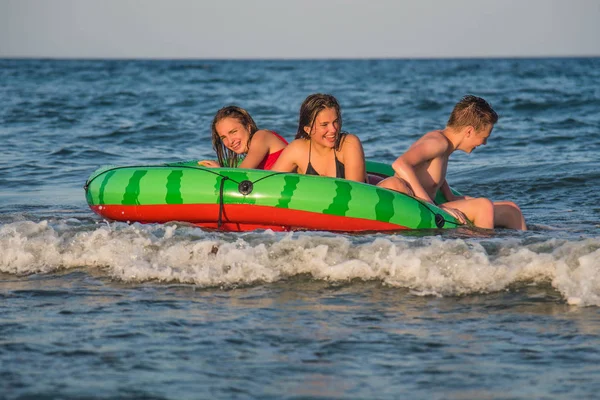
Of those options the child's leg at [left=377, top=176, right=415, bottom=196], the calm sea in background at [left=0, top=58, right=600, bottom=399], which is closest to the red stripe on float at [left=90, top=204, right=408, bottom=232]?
the calm sea in background at [left=0, top=58, right=600, bottom=399]

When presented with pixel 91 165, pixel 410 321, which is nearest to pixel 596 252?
pixel 410 321

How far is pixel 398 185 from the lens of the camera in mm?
6406

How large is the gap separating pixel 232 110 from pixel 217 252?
5.48 ft

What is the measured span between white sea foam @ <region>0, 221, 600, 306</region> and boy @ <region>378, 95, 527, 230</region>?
0.61 m

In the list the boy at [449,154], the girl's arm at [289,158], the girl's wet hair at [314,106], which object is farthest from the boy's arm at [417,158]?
the girl's arm at [289,158]

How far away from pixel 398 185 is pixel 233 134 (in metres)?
1.38

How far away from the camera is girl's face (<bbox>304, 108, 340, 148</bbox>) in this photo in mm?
6188

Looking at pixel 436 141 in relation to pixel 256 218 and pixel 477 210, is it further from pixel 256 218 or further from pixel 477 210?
pixel 256 218

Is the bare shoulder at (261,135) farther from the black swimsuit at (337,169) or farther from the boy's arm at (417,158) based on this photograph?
the boy's arm at (417,158)

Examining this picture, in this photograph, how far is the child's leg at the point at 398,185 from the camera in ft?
21.0

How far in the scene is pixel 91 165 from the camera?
1152 cm

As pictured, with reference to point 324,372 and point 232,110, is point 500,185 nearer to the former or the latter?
point 232,110

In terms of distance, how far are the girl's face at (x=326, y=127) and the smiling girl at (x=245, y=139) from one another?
0.64 meters

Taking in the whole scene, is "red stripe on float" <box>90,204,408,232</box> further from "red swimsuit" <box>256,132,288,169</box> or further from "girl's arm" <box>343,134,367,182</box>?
"red swimsuit" <box>256,132,288,169</box>
